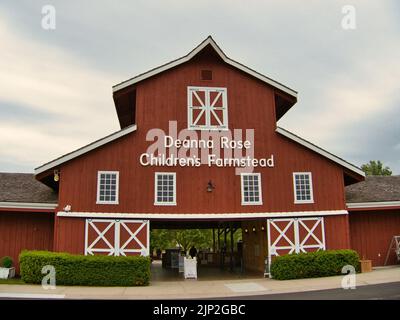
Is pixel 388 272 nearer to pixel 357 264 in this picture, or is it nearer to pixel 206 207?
pixel 357 264

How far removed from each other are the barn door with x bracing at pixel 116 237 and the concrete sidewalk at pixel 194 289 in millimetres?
1828

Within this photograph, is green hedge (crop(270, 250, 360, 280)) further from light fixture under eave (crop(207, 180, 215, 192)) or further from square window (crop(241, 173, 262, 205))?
light fixture under eave (crop(207, 180, 215, 192))

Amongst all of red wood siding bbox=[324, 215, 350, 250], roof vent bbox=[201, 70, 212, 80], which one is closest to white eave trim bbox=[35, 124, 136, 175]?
roof vent bbox=[201, 70, 212, 80]

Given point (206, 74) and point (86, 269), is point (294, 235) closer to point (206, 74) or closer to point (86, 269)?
point (206, 74)

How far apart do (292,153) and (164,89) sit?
7069 mm

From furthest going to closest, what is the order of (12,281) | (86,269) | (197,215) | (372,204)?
(372,204) < (197,215) < (12,281) < (86,269)

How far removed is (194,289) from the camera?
15.9 m

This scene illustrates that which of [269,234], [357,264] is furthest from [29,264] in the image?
[357,264]

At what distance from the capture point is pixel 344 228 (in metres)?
19.9

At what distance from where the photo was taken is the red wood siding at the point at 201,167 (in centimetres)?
1842

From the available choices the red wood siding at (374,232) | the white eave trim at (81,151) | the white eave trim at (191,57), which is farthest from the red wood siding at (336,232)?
the white eave trim at (81,151)

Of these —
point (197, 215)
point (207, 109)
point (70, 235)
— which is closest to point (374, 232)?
point (197, 215)

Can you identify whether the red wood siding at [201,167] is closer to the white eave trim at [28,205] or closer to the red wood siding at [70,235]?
the red wood siding at [70,235]

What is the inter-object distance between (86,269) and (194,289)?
440cm
